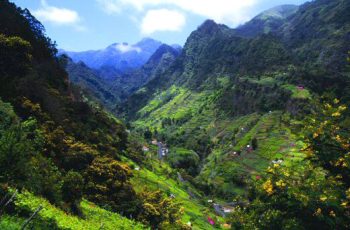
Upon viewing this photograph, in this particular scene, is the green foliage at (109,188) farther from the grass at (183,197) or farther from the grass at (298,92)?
the grass at (298,92)

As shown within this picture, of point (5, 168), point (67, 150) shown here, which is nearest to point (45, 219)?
point (5, 168)

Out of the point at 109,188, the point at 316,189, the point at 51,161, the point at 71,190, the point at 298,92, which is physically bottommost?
the point at 109,188

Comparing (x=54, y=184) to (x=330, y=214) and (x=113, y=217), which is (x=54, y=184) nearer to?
(x=113, y=217)

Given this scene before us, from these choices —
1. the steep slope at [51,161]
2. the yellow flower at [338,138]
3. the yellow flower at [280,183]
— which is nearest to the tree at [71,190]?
the steep slope at [51,161]

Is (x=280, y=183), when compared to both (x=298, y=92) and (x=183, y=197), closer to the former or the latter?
(x=183, y=197)

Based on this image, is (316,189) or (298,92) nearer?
(316,189)

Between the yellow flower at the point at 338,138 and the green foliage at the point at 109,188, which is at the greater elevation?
the yellow flower at the point at 338,138

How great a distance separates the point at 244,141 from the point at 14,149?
145 m

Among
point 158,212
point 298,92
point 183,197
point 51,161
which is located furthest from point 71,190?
point 298,92

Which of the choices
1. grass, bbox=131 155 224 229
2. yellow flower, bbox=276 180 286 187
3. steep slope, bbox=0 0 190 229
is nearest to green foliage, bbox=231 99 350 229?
yellow flower, bbox=276 180 286 187

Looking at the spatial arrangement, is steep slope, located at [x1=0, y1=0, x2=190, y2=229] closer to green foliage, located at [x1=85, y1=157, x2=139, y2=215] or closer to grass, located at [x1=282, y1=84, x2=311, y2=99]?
green foliage, located at [x1=85, y1=157, x2=139, y2=215]

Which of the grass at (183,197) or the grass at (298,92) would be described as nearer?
the grass at (183,197)

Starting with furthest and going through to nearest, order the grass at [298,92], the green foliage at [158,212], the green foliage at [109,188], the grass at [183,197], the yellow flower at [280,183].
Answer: the grass at [298,92]
the grass at [183,197]
the green foliage at [158,212]
the green foliage at [109,188]
the yellow flower at [280,183]

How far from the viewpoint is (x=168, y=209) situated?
59.1 meters
